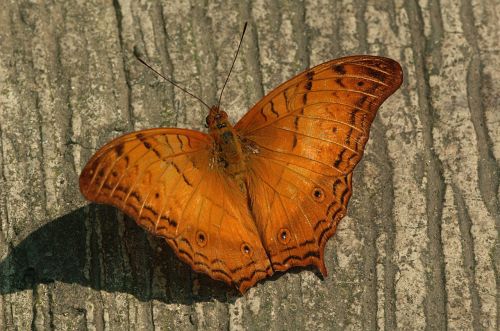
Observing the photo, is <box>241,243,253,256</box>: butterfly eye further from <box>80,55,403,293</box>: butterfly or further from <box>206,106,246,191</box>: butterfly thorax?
<box>206,106,246,191</box>: butterfly thorax

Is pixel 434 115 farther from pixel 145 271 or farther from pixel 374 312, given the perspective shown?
pixel 145 271

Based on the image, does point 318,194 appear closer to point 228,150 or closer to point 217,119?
point 228,150

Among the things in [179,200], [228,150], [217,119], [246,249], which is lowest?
[246,249]

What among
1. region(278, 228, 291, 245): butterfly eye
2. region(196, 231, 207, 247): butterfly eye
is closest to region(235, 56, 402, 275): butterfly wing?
region(278, 228, 291, 245): butterfly eye

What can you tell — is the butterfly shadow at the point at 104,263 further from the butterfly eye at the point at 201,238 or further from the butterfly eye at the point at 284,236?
the butterfly eye at the point at 284,236

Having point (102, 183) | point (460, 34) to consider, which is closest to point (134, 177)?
point (102, 183)

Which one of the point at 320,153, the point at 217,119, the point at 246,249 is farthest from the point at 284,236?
the point at 217,119
